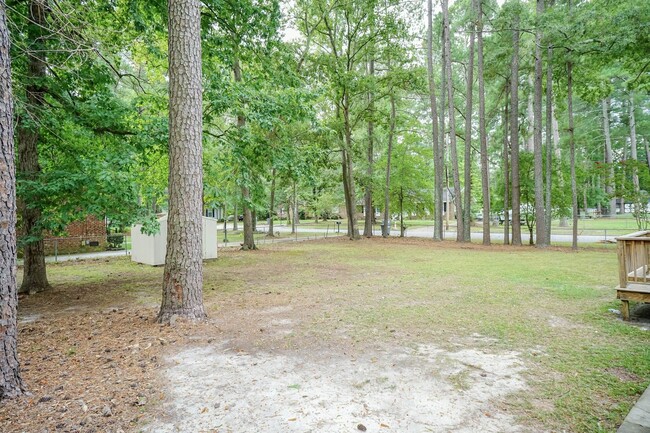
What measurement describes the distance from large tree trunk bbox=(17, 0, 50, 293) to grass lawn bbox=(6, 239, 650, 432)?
0.66m

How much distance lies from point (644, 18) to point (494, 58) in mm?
6075

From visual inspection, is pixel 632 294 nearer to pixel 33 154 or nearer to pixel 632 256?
pixel 632 256

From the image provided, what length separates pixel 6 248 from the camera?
9.43 feet

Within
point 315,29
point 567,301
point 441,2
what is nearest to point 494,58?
point 441,2

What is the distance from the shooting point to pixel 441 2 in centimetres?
1747

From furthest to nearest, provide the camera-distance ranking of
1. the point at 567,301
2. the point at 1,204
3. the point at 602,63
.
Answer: the point at 602,63
the point at 567,301
the point at 1,204

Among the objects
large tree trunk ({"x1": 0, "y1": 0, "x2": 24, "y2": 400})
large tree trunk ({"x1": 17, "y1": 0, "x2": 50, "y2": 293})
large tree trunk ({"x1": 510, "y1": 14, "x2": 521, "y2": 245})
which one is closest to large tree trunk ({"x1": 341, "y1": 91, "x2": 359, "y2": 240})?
large tree trunk ({"x1": 510, "y1": 14, "x2": 521, "y2": 245})

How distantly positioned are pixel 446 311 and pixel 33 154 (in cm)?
826

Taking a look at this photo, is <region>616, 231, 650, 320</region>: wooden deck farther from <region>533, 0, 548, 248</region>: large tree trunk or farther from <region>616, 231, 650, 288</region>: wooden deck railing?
<region>533, 0, 548, 248</region>: large tree trunk

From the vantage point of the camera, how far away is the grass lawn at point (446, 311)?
311 cm

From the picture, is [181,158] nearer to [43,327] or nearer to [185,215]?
[185,215]

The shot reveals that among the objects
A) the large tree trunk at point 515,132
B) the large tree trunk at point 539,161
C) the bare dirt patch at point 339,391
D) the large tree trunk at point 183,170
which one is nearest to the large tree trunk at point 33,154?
the large tree trunk at point 183,170

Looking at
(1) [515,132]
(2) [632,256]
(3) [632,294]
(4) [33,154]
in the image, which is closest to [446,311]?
(3) [632,294]

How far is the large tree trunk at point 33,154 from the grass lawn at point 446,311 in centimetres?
66
